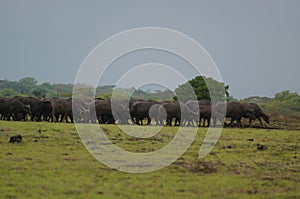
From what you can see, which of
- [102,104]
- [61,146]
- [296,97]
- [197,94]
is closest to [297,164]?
[61,146]

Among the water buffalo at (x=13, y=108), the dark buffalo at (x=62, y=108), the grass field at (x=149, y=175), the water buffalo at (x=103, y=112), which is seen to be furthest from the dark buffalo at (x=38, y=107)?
the grass field at (x=149, y=175)

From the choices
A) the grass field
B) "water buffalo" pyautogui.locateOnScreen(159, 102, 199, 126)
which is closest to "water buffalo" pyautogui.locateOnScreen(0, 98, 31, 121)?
"water buffalo" pyautogui.locateOnScreen(159, 102, 199, 126)

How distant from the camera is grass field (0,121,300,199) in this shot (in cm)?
973

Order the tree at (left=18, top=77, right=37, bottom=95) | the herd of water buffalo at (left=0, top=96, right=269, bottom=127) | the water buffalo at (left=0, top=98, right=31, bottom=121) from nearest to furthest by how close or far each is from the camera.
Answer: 1. the herd of water buffalo at (left=0, top=96, right=269, bottom=127)
2. the water buffalo at (left=0, top=98, right=31, bottom=121)
3. the tree at (left=18, top=77, right=37, bottom=95)

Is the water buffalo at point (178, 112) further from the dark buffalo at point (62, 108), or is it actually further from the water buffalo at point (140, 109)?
the dark buffalo at point (62, 108)

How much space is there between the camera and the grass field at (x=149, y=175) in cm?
973

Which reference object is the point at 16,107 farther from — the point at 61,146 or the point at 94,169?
the point at 94,169

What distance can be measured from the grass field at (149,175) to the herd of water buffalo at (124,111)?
44.2ft

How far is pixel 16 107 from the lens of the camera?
100 ft

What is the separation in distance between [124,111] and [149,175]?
21404mm

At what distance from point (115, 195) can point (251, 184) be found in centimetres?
328

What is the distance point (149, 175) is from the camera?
1151 cm

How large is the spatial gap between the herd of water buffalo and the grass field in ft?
44.2

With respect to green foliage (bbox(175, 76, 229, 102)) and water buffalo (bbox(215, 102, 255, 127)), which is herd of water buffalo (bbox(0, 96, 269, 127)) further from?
green foliage (bbox(175, 76, 229, 102))
